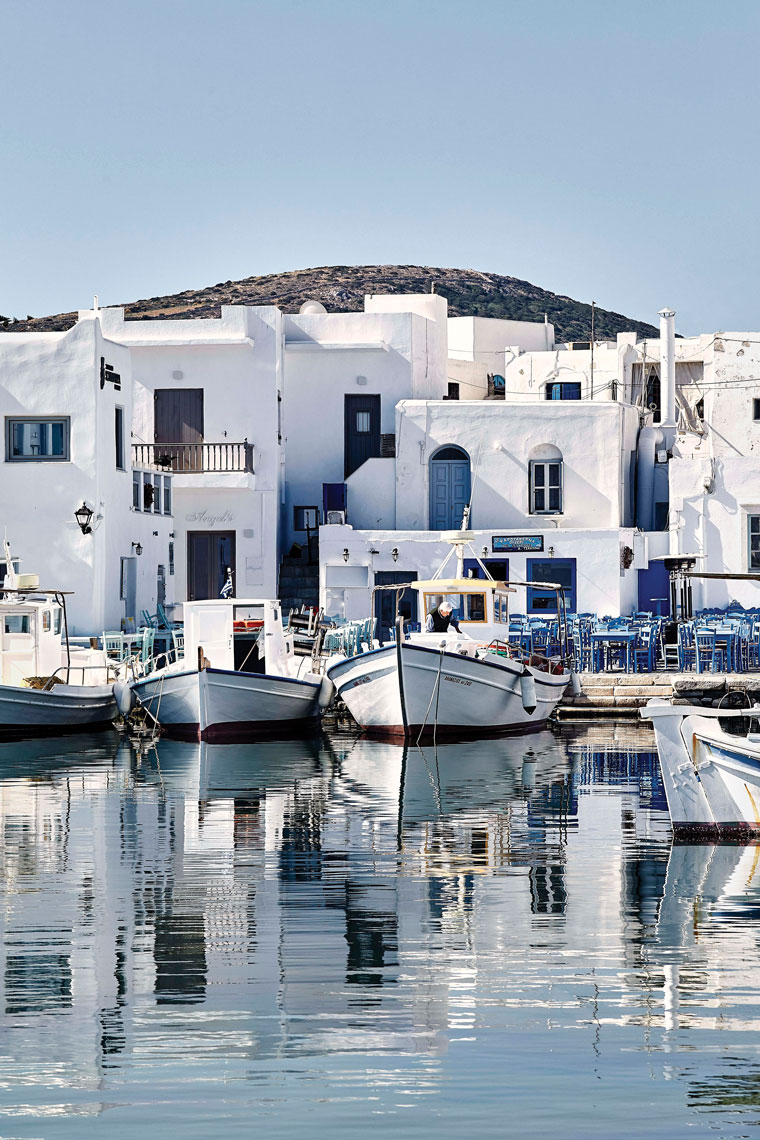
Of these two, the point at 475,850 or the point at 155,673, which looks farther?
the point at 155,673

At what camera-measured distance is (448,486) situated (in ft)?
134

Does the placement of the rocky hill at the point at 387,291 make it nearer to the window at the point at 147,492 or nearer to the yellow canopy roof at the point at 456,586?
the window at the point at 147,492

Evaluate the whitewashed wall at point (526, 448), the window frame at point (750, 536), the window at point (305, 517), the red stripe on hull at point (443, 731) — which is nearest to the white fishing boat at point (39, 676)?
the red stripe on hull at point (443, 731)

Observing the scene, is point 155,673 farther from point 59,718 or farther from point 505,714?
point 505,714

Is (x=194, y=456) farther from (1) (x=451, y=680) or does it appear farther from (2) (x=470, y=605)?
(1) (x=451, y=680)

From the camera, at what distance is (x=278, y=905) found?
12602mm

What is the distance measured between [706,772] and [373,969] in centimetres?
600

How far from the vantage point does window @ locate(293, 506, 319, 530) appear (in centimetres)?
4166

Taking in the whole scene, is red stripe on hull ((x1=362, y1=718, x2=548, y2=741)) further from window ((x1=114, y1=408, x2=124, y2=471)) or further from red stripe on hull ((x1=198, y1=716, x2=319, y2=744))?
window ((x1=114, y1=408, x2=124, y2=471))

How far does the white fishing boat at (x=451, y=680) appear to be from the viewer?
25.8m

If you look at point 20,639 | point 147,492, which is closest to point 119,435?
point 147,492

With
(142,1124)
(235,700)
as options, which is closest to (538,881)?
(142,1124)

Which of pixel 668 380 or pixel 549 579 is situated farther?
pixel 668 380

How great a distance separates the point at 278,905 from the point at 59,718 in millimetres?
15613
